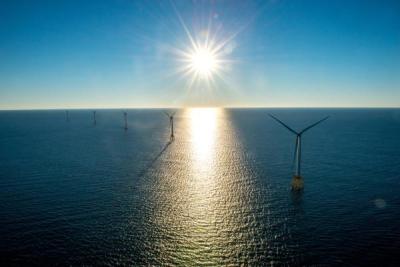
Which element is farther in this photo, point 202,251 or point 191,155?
point 191,155

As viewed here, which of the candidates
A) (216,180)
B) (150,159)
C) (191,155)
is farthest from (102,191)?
(191,155)

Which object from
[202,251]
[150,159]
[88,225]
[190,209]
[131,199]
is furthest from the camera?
[150,159]

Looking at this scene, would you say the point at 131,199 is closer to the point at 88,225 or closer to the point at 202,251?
the point at 88,225

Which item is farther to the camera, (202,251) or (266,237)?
(266,237)

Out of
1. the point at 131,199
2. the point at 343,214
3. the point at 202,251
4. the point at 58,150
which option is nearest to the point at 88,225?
the point at 131,199

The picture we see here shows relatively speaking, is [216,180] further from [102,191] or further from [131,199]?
[102,191]

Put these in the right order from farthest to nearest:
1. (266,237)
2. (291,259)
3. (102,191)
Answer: (102,191) < (266,237) < (291,259)

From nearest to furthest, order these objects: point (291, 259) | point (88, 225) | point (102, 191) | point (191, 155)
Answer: point (291, 259) < point (88, 225) < point (102, 191) < point (191, 155)

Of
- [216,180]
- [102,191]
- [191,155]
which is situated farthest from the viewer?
[191,155]
